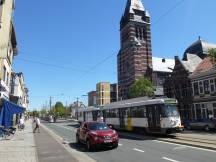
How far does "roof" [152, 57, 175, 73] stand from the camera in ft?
288

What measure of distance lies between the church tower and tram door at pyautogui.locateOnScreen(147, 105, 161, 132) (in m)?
61.6

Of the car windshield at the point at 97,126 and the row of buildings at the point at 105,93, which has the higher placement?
the row of buildings at the point at 105,93

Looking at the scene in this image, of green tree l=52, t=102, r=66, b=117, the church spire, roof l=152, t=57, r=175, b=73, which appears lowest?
green tree l=52, t=102, r=66, b=117

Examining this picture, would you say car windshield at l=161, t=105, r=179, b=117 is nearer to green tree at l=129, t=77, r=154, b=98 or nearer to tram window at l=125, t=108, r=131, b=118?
tram window at l=125, t=108, r=131, b=118

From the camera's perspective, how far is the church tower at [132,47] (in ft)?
290

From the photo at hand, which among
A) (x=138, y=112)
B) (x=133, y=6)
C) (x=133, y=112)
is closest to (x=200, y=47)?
(x=133, y=6)

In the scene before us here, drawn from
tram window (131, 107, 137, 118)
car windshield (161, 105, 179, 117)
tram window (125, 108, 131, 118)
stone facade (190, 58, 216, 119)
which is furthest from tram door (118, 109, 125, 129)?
stone facade (190, 58, 216, 119)

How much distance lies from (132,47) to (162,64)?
→ 11.6 m

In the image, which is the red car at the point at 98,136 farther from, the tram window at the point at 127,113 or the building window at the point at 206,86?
the building window at the point at 206,86

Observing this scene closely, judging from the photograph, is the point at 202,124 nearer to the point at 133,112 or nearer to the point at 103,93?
the point at 133,112

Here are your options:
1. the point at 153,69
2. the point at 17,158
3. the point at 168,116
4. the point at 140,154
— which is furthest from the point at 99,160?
the point at 153,69

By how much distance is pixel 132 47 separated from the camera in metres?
88.1

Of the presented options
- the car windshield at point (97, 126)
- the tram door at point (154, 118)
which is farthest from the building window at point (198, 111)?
the car windshield at point (97, 126)

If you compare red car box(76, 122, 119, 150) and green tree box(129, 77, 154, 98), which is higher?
green tree box(129, 77, 154, 98)
